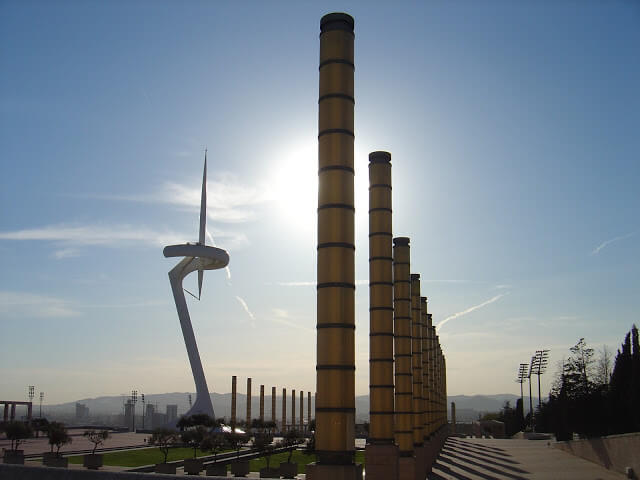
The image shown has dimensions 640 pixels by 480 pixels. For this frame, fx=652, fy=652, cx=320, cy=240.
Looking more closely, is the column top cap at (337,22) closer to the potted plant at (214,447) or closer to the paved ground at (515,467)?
the potted plant at (214,447)

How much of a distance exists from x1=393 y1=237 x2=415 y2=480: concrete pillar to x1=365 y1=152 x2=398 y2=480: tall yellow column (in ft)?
9.99

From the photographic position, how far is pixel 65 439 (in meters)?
37.3

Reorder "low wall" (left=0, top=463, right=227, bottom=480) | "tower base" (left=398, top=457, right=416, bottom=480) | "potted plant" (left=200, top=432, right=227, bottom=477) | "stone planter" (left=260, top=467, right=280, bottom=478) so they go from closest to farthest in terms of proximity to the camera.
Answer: "low wall" (left=0, top=463, right=227, bottom=480) → "tower base" (left=398, top=457, right=416, bottom=480) → "stone planter" (left=260, top=467, right=280, bottom=478) → "potted plant" (left=200, top=432, right=227, bottom=477)

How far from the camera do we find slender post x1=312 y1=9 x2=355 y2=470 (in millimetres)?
14984

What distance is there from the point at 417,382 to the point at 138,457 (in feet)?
66.4

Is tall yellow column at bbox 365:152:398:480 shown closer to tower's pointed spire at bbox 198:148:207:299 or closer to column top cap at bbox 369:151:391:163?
column top cap at bbox 369:151:391:163

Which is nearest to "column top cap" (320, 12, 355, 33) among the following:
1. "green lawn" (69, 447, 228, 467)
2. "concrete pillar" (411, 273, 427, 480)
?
"concrete pillar" (411, 273, 427, 480)

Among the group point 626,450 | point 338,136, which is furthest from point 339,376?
point 626,450

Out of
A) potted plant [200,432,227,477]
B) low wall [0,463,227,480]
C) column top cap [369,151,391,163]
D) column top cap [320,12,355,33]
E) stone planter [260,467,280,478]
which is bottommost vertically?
stone planter [260,467,280,478]

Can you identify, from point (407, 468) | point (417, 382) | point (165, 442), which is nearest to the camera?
point (407, 468)

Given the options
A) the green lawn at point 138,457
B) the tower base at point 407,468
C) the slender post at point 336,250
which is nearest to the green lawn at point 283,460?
the green lawn at point 138,457

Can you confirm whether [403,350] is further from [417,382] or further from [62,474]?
[62,474]

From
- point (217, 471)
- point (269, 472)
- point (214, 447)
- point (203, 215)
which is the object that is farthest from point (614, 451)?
point (203, 215)

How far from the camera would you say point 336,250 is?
1571cm
